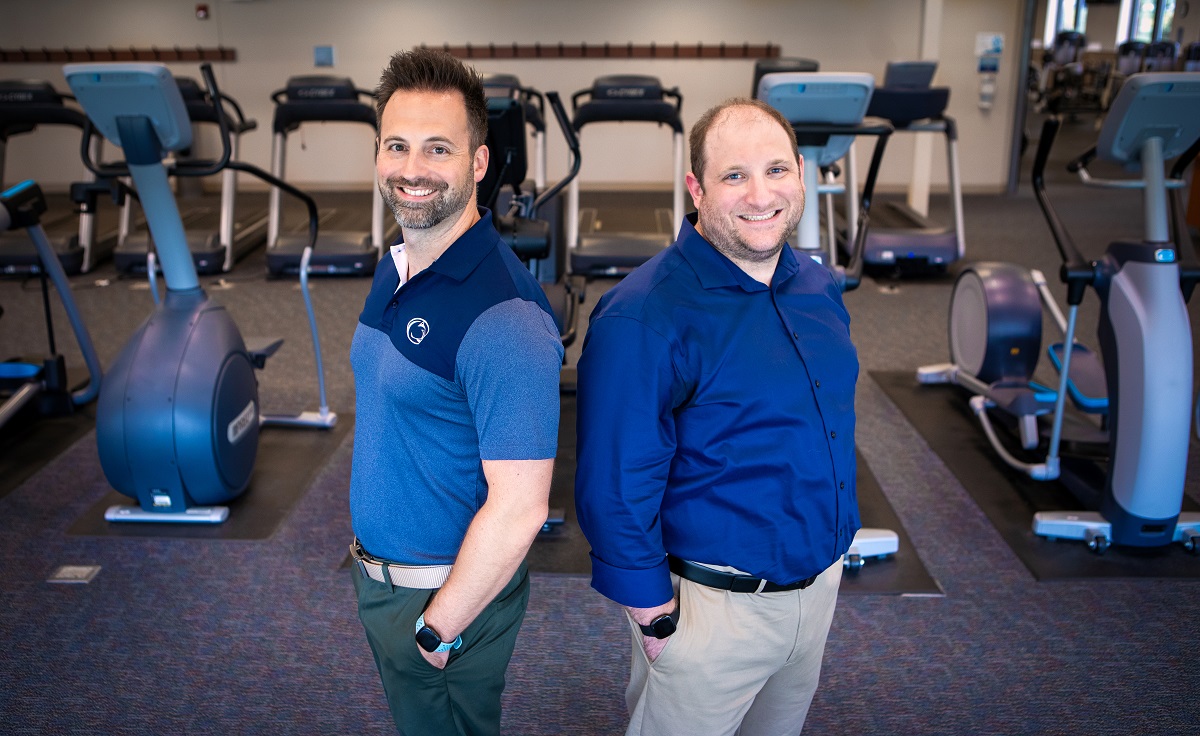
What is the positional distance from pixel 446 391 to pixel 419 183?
1.05 feet

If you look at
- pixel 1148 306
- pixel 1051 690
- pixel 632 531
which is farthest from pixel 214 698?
pixel 1148 306

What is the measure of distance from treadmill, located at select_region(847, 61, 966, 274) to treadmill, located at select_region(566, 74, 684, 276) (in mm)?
1486

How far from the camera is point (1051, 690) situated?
2537 mm

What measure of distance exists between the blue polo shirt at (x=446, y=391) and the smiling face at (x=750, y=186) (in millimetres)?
337

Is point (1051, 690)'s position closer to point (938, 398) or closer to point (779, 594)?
point (779, 594)

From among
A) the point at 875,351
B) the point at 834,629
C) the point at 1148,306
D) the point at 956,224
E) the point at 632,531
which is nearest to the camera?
the point at 632,531

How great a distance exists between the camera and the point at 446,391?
141 centimetres

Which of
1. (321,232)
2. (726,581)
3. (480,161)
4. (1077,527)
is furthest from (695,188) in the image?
(321,232)

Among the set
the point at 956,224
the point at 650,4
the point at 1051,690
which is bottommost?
the point at 1051,690

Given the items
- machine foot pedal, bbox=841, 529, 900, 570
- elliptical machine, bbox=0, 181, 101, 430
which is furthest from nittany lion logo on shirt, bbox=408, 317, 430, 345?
elliptical machine, bbox=0, 181, 101, 430

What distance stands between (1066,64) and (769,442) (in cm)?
1565

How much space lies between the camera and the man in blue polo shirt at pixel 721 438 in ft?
4.80

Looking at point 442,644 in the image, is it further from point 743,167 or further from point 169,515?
point 169,515

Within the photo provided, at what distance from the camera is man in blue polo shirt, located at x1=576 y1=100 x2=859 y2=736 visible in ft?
4.80
